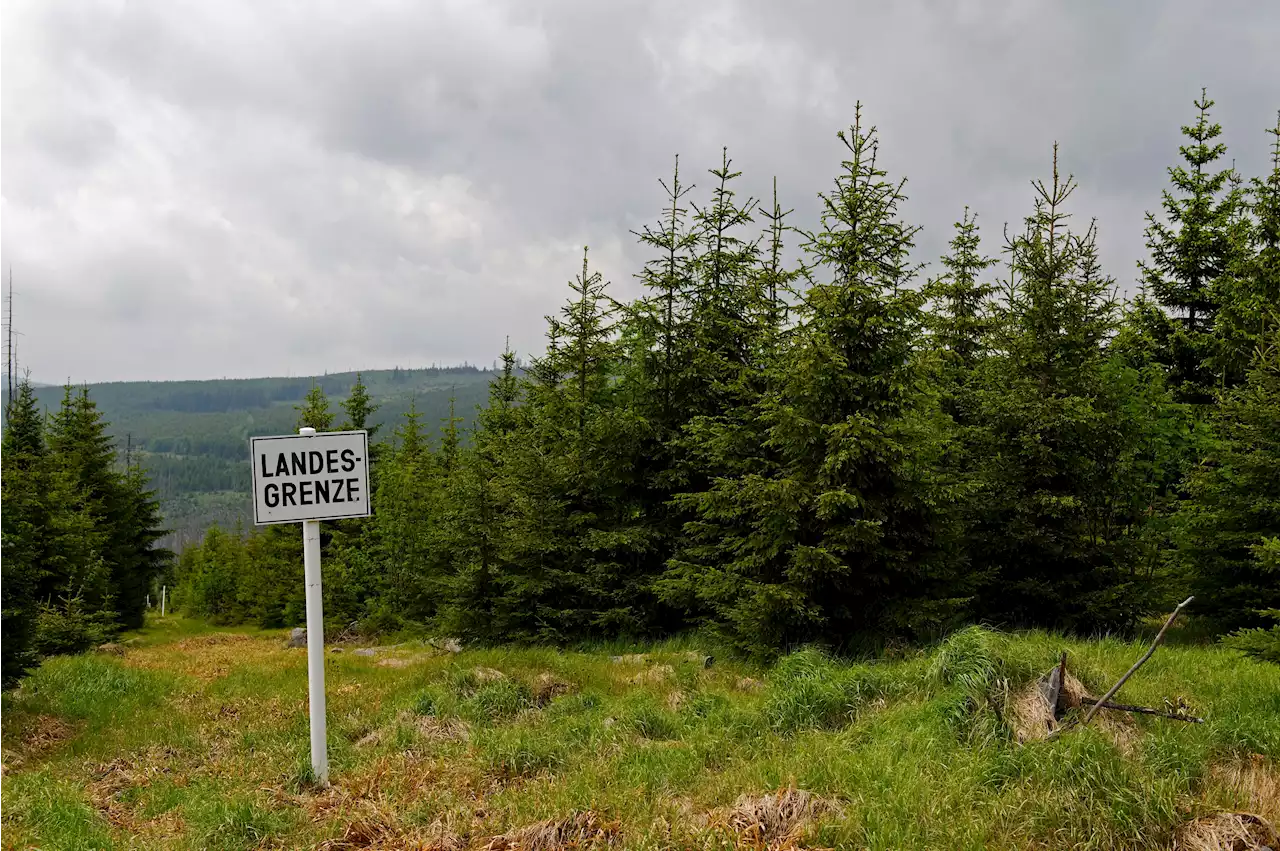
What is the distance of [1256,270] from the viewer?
17.3 meters

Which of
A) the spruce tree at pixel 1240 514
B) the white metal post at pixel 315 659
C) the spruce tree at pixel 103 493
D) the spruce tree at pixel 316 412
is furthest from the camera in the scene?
the spruce tree at pixel 316 412

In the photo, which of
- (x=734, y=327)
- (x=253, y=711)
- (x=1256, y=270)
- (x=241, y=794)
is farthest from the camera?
(x=1256, y=270)

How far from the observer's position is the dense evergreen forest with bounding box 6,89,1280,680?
10688 mm

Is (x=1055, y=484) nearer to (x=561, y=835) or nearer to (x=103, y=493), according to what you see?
(x=561, y=835)

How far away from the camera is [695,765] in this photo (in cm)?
580

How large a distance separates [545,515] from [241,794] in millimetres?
8957

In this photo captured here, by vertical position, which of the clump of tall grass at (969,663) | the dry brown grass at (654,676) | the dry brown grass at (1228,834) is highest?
the clump of tall grass at (969,663)

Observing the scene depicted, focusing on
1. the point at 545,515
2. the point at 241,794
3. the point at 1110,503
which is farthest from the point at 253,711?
the point at 1110,503

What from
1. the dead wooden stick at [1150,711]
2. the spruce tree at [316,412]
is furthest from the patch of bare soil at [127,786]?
the spruce tree at [316,412]

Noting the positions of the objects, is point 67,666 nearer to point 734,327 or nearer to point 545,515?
point 545,515

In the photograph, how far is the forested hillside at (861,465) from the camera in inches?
421

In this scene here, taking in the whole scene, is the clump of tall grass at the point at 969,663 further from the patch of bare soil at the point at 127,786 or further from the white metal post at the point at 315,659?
the patch of bare soil at the point at 127,786

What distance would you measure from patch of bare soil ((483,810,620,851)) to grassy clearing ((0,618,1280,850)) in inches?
0.5

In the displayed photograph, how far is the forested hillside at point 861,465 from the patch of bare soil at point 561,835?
5.72 m
